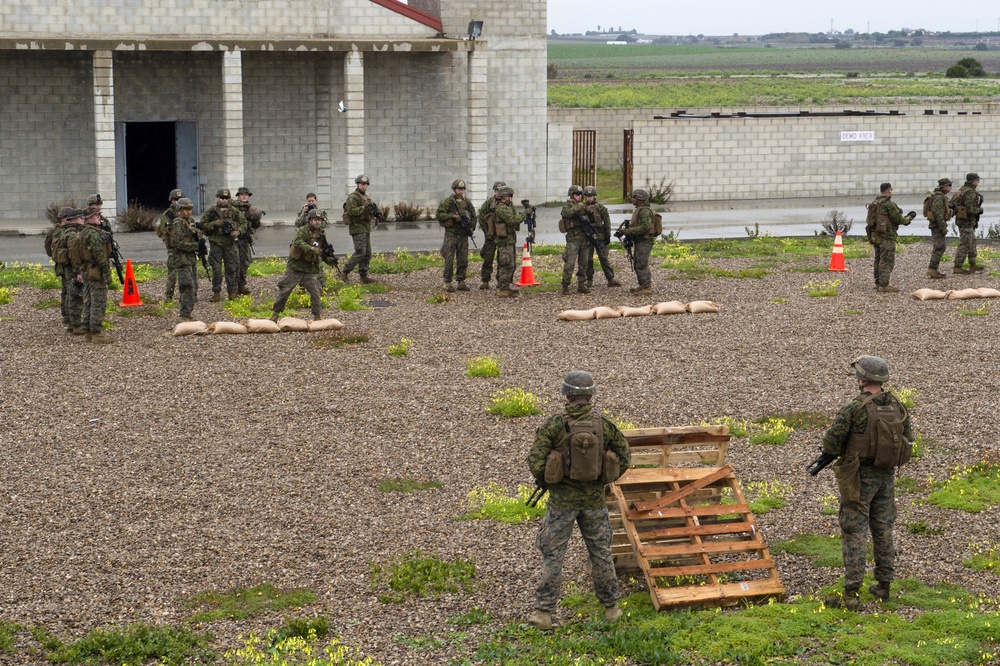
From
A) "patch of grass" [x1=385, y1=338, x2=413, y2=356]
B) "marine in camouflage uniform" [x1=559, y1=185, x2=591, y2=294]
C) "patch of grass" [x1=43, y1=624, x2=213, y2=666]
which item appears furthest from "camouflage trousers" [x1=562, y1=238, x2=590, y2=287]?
"patch of grass" [x1=43, y1=624, x2=213, y2=666]

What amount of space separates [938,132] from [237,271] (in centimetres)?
2377

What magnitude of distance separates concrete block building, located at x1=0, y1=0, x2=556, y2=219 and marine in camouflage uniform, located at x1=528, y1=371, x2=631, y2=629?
22.9m

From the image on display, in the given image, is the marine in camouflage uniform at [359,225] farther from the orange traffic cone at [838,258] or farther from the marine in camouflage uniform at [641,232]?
the orange traffic cone at [838,258]

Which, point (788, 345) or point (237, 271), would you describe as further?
point (237, 271)

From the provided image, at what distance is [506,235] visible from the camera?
20703 mm

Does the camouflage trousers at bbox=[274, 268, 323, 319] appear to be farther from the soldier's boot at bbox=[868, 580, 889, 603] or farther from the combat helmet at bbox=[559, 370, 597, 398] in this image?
the soldier's boot at bbox=[868, 580, 889, 603]

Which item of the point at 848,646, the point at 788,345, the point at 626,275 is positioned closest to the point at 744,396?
the point at 788,345

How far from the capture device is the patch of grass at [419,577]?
9.73 metres

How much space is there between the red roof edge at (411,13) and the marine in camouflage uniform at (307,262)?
14.8 m

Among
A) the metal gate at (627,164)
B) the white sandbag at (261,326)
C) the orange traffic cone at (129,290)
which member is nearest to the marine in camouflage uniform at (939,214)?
the white sandbag at (261,326)

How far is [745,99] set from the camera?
82.9m

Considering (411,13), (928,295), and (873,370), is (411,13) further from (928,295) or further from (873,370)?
(873,370)

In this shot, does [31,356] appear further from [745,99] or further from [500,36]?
[745,99]

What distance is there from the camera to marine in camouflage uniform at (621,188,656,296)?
20594 mm
